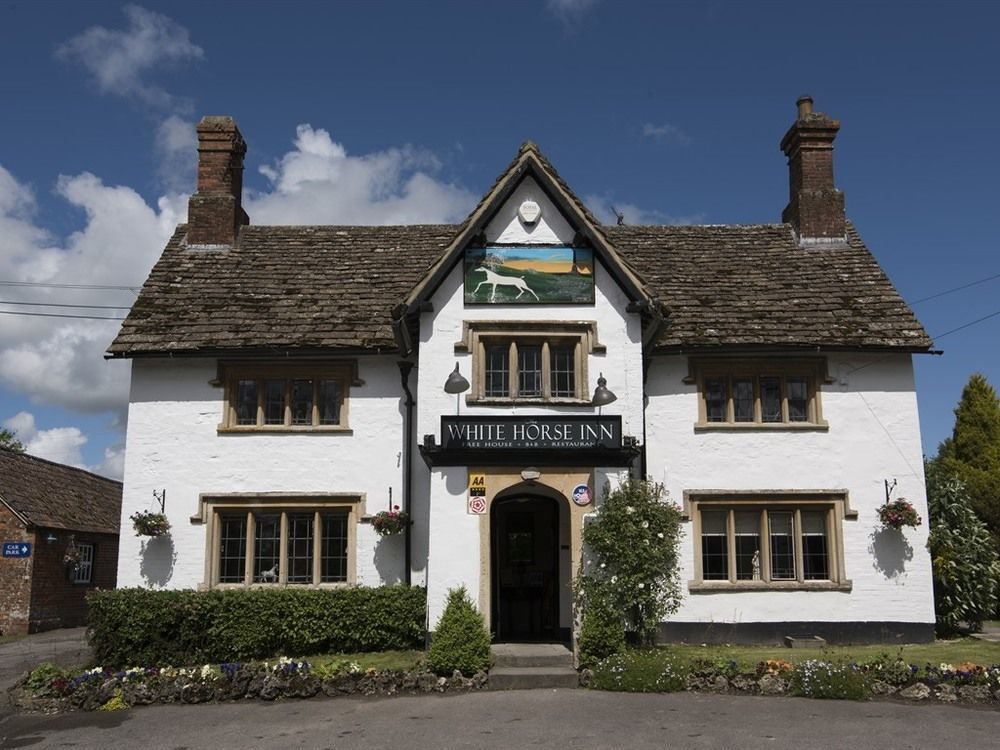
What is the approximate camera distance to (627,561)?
1412cm

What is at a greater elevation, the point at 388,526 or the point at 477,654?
the point at 388,526

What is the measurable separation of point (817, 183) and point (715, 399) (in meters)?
6.73

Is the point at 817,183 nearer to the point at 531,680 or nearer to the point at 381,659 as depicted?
the point at 531,680

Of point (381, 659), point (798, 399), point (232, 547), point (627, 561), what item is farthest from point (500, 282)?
point (232, 547)

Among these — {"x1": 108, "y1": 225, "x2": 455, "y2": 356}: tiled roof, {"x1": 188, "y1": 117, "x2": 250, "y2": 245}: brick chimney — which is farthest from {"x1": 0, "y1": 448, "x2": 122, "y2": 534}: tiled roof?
{"x1": 188, "y1": 117, "x2": 250, "y2": 245}: brick chimney

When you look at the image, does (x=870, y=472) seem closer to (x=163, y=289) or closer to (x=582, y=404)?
(x=582, y=404)

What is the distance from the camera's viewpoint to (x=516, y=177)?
52.6 ft

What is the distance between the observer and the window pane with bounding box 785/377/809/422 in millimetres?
A: 17578

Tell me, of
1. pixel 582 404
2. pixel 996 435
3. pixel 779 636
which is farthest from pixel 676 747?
pixel 996 435

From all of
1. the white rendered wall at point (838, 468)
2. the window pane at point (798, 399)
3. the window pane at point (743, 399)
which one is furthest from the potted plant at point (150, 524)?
the window pane at point (798, 399)

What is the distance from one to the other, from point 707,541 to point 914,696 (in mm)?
5565

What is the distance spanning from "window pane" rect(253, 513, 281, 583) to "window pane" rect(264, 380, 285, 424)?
1.92 m

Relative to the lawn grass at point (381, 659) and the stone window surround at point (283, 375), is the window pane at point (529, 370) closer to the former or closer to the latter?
the stone window surround at point (283, 375)

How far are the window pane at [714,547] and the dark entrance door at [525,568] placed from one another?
286 centimetres
